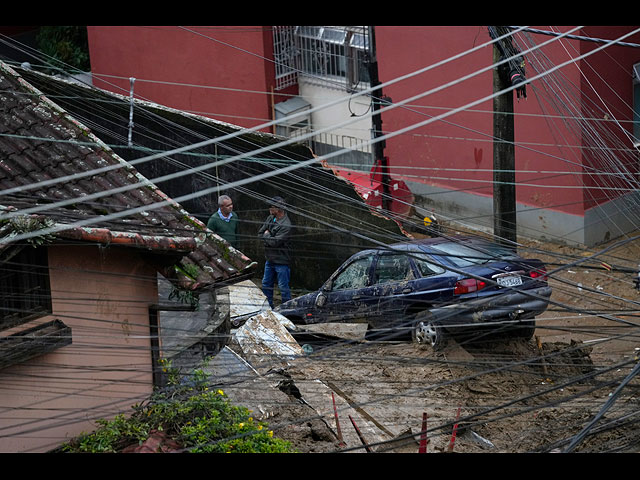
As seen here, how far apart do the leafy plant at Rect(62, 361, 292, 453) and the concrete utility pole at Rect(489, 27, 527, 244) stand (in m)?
4.51

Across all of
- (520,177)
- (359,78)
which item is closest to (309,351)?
(520,177)

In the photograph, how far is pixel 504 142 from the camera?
1114 cm

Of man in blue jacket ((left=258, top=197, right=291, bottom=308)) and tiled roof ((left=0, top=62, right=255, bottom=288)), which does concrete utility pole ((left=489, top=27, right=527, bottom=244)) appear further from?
tiled roof ((left=0, top=62, right=255, bottom=288))

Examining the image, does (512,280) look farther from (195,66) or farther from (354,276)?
(195,66)

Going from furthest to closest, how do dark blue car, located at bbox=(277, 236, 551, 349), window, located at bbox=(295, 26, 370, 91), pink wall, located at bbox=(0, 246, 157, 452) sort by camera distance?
1. window, located at bbox=(295, 26, 370, 91)
2. dark blue car, located at bbox=(277, 236, 551, 349)
3. pink wall, located at bbox=(0, 246, 157, 452)

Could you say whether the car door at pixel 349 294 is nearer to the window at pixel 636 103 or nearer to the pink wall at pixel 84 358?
the pink wall at pixel 84 358

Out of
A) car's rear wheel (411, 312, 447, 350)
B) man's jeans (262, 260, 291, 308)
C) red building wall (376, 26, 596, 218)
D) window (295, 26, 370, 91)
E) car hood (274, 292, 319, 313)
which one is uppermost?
window (295, 26, 370, 91)

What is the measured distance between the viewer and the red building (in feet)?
46.1

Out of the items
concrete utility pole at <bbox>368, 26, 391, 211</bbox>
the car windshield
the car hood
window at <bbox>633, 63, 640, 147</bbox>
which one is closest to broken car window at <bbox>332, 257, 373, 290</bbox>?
the car hood

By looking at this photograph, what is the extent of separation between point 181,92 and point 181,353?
517 inches

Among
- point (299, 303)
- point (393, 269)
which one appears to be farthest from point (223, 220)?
point (393, 269)

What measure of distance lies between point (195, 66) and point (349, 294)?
10.6 meters

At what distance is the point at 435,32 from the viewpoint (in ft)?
52.7

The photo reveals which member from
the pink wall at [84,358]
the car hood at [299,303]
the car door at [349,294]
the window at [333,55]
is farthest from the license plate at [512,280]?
the window at [333,55]
